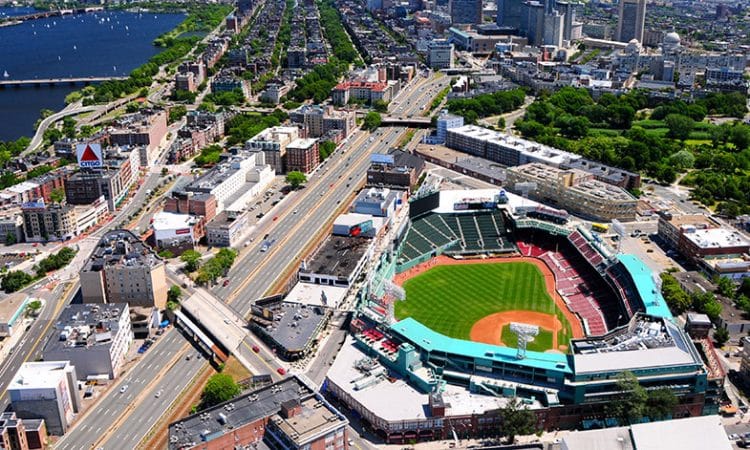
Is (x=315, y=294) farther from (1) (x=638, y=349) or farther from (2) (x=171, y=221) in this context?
(1) (x=638, y=349)

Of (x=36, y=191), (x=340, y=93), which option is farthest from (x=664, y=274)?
(x=340, y=93)

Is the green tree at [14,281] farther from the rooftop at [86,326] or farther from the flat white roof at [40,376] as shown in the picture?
the flat white roof at [40,376]

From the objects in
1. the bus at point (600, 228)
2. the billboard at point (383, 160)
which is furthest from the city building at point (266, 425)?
the billboard at point (383, 160)

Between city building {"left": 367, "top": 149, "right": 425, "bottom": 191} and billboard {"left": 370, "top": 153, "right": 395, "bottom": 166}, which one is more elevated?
billboard {"left": 370, "top": 153, "right": 395, "bottom": 166}

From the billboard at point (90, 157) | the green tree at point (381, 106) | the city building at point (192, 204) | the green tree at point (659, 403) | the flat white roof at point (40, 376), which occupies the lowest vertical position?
the green tree at point (659, 403)

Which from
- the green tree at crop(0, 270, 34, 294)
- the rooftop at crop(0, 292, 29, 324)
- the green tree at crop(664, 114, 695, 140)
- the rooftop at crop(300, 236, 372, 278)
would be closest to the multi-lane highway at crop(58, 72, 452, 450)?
the rooftop at crop(300, 236, 372, 278)

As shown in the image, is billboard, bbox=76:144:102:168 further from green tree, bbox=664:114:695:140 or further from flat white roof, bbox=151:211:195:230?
green tree, bbox=664:114:695:140

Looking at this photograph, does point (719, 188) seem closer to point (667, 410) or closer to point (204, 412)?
point (667, 410)
